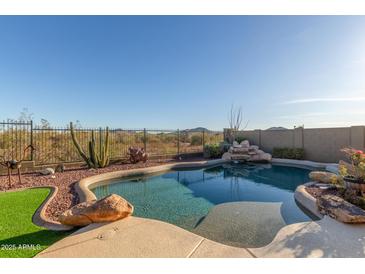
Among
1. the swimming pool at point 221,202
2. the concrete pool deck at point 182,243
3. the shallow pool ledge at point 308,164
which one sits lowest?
the swimming pool at point 221,202

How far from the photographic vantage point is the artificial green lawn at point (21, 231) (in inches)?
100

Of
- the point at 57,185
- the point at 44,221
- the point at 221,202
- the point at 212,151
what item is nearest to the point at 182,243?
the point at 44,221

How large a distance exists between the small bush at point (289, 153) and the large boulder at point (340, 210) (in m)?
8.67

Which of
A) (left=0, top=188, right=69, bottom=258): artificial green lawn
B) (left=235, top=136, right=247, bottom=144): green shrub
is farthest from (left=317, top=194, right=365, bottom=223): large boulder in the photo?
(left=235, top=136, right=247, bottom=144): green shrub

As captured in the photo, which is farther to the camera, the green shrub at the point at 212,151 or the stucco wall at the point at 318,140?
the green shrub at the point at 212,151

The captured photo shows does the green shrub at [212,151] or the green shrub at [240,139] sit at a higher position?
the green shrub at [240,139]

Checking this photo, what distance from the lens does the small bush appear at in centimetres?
1188

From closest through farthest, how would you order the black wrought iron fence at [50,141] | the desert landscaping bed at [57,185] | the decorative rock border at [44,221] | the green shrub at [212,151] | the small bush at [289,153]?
the decorative rock border at [44,221]
the desert landscaping bed at [57,185]
the black wrought iron fence at [50,141]
the small bush at [289,153]
the green shrub at [212,151]

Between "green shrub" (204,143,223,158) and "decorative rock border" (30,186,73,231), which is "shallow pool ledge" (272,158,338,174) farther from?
→ "decorative rock border" (30,186,73,231)

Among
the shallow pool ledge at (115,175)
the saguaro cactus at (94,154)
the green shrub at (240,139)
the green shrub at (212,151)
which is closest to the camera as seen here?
the shallow pool ledge at (115,175)

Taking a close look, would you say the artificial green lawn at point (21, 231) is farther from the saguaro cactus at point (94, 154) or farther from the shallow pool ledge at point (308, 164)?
the shallow pool ledge at point (308, 164)

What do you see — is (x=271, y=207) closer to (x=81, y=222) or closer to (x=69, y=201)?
(x=81, y=222)

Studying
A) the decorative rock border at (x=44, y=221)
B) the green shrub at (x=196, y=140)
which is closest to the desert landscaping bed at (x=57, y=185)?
the decorative rock border at (x=44, y=221)
